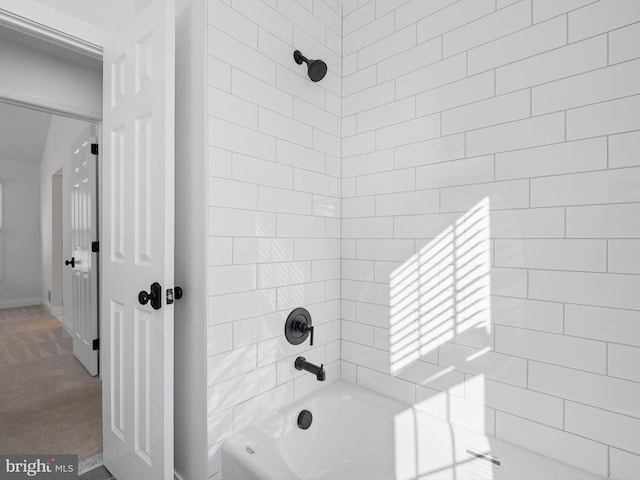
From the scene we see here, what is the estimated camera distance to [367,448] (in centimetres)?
154

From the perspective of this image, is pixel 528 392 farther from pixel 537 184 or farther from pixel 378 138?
pixel 378 138

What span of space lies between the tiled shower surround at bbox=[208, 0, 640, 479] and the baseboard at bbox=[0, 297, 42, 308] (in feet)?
20.5

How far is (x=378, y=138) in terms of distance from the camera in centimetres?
167

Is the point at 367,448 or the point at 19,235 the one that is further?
the point at 19,235

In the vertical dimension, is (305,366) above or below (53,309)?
above

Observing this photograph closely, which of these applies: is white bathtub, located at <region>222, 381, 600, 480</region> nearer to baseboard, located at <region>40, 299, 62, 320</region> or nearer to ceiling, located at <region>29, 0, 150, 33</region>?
ceiling, located at <region>29, 0, 150, 33</region>

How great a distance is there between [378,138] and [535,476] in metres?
1.47

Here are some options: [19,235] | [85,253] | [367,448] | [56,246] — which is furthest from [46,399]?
[19,235]

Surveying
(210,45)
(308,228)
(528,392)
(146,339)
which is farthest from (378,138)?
(146,339)

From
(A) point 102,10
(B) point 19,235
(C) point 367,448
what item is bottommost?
(C) point 367,448

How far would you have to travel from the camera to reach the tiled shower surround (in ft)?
3.57

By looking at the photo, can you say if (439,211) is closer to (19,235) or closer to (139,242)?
(139,242)

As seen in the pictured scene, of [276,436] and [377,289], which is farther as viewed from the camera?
[377,289]

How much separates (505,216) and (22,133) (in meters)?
6.23
